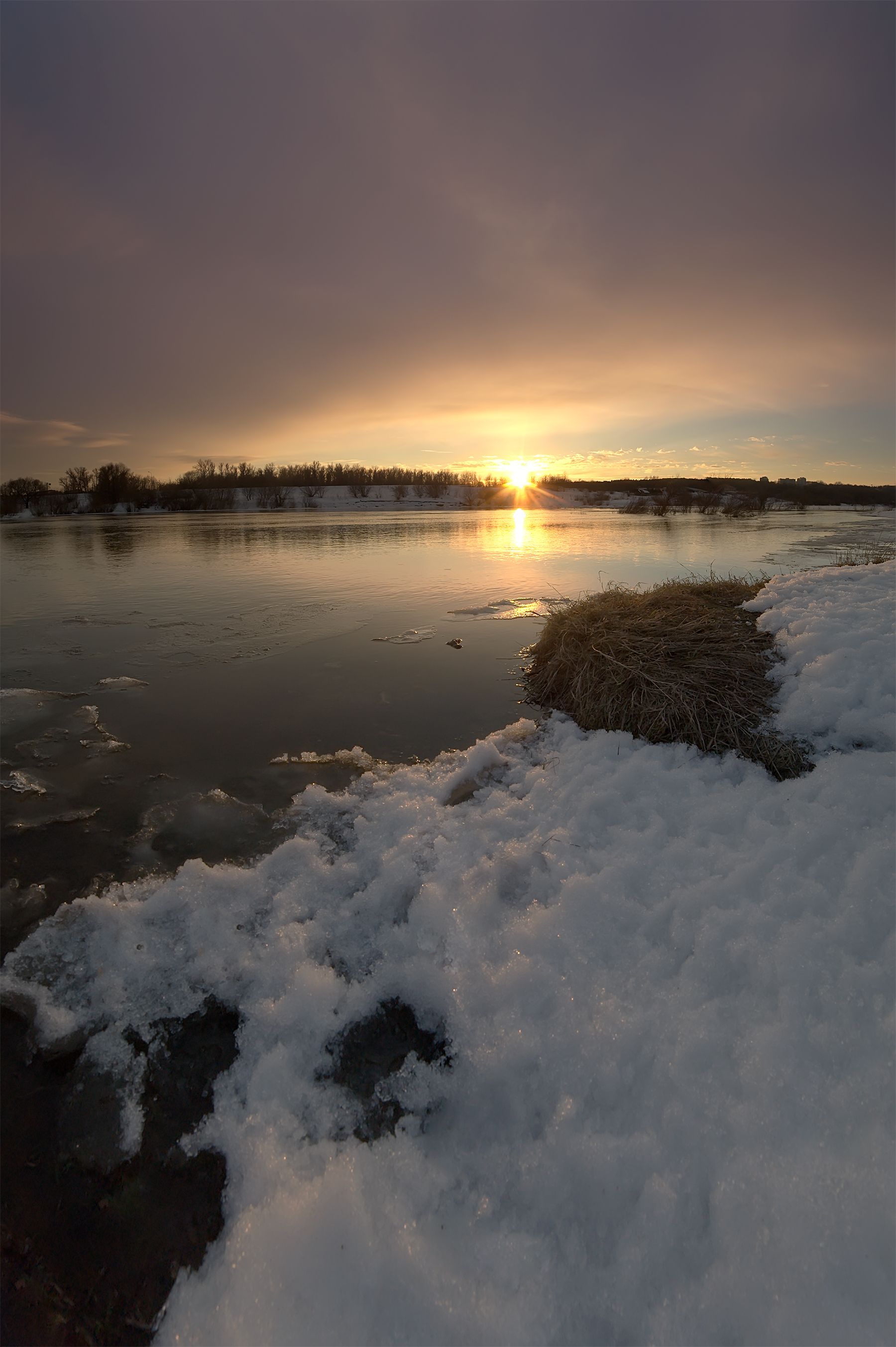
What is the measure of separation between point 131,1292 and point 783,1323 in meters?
1.79

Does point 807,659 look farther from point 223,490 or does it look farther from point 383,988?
point 223,490

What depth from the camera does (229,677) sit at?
6.25 metres

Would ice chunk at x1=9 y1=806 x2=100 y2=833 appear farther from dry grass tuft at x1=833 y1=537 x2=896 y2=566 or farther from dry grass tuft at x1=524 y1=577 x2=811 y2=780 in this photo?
dry grass tuft at x1=833 y1=537 x2=896 y2=566

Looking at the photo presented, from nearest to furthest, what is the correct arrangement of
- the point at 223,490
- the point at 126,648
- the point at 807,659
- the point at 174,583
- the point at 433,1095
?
the point at 433,1095 < the point at 807,659 < the point at 126,648 < the point at 174,583 < the point at 223,490

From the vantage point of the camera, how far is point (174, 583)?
41.5 ft

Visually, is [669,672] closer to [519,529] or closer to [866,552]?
[866,552]

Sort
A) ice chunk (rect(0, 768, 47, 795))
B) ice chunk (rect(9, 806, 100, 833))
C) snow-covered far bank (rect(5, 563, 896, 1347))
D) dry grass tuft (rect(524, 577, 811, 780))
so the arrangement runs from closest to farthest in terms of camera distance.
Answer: snow-covered far bank (rect(5, 563, 896, 1347))
ice chunk (rect(9, 806, 100, 833))
ice chunk (rect(0, 768, 47, 795))
dry grass tuft (rect(524, 577, 811, 780))

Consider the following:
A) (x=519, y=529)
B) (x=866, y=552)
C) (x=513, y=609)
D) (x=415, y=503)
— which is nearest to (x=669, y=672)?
(x=513, y=609)

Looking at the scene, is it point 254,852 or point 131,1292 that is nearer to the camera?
point 131,1292

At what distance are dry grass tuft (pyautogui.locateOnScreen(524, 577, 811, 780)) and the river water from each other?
68cm

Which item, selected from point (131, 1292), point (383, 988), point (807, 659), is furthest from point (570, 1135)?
point (807, 659)

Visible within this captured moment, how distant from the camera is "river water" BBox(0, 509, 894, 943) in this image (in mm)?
3547

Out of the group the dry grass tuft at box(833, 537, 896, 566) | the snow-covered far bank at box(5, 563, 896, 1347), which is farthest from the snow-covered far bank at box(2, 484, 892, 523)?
the snow-covered far bank at box(5, 563, 896, 1347)

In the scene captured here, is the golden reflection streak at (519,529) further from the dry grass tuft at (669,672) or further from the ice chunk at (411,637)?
the dry grass tuft at (669,672)
